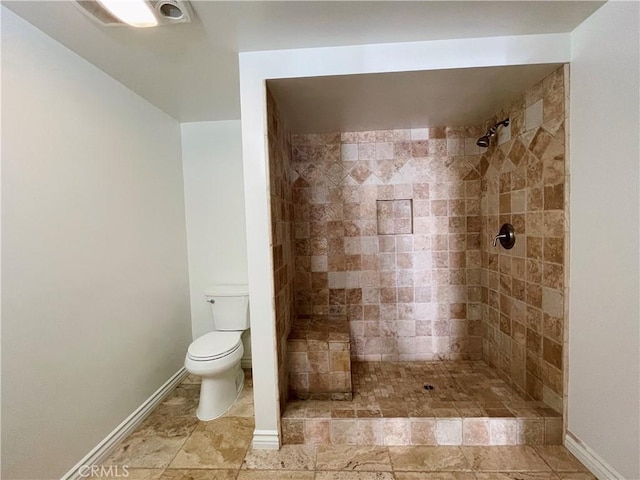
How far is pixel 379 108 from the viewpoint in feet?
5.86

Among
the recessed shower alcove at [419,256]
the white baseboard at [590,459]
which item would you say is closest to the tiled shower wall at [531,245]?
the recessed shower alcove at [419,256]

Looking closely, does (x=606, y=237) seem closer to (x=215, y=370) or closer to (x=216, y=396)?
(x=215, y=370)

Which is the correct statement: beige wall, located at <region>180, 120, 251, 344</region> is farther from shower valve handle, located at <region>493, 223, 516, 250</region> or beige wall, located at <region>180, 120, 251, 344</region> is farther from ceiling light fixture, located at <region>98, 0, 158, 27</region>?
shower valve handle, located at <region>493, 223, 516, 250</region>

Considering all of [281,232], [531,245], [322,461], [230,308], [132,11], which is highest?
[132,11]

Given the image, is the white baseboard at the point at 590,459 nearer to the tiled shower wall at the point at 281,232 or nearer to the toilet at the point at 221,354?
the tiled shower wall at the point at 281,232

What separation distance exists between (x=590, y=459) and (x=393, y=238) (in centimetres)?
158

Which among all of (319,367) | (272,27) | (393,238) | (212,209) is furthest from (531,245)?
(212,209)

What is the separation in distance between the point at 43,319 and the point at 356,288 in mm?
1876

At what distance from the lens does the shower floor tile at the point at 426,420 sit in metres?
1.47

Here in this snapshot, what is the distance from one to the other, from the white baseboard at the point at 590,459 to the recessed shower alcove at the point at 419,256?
6 cm

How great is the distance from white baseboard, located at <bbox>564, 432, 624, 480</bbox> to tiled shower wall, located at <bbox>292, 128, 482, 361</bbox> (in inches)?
31.5

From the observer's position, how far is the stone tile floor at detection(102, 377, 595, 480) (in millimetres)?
1314

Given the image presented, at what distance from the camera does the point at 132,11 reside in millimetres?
1076

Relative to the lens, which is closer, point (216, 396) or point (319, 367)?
point (319, 367)
